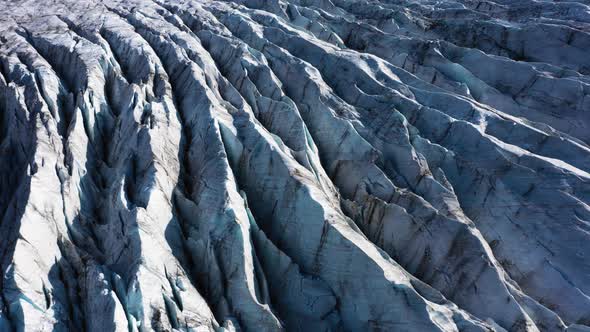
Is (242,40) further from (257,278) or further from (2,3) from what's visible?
(2,3)

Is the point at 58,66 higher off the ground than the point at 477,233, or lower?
lower

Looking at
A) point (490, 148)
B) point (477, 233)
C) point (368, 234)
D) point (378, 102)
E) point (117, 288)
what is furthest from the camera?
point (378, 102)

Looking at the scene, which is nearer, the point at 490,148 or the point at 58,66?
the point at 490,148

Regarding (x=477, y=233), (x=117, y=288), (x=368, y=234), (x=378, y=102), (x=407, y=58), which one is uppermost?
(x=407, y=58)

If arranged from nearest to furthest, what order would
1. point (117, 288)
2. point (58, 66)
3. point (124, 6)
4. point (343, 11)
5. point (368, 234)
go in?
point (117, 288) < point (368, 234) < point (58, 66) < point (124, 6) < point (343, 11)

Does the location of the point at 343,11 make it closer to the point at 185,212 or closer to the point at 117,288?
the point at 185,212

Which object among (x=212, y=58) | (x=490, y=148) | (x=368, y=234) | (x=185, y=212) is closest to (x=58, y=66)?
(x=212, y=58)
